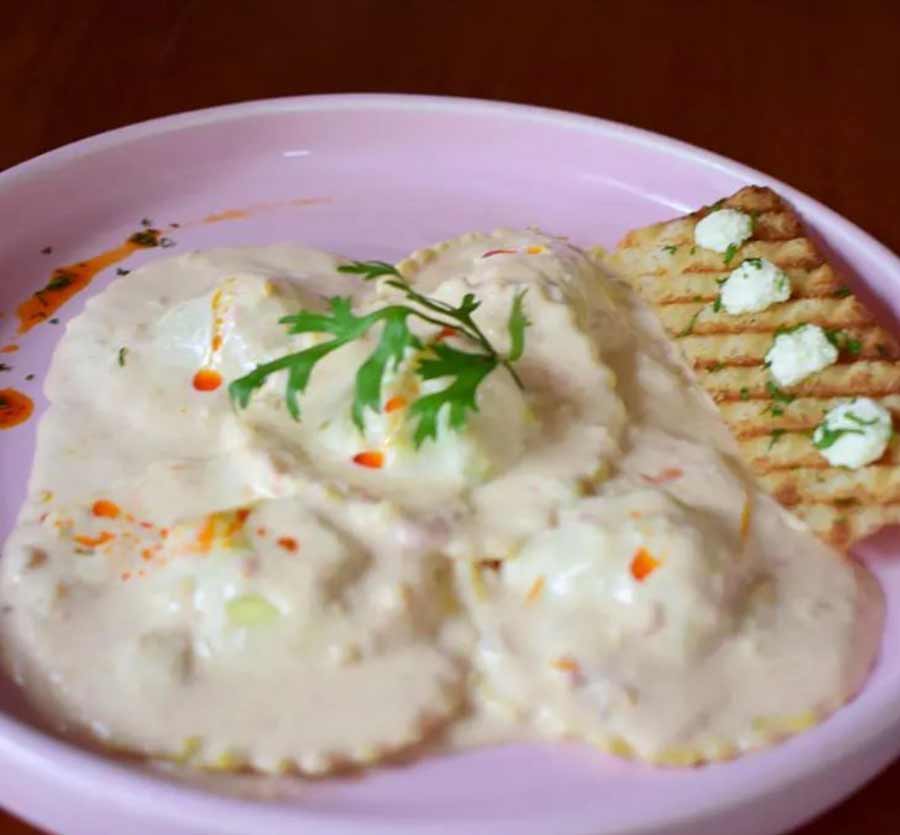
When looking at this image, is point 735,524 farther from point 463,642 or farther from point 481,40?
point 481,40

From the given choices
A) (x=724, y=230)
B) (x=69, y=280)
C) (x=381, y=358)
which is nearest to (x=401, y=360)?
(x=381, y=358)

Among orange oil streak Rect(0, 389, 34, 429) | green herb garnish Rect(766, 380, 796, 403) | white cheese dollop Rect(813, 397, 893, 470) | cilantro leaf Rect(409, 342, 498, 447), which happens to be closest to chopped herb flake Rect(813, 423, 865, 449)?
white cheese dollop Rect(813, 397, 893, 470)

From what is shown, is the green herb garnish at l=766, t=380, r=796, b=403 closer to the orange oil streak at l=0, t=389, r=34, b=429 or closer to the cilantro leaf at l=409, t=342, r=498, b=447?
the cilantro leaf at l=409, t=342, r=498, b=447

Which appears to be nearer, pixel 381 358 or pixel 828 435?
pixel 381 358

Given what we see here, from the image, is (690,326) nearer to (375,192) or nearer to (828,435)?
(828,435)

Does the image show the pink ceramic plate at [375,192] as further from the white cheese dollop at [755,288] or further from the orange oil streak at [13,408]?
the white cheese dollop at [755,288]

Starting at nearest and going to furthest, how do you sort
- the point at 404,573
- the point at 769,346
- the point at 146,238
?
the point at 404,573 < the point at 769,346 < the point at 146,238

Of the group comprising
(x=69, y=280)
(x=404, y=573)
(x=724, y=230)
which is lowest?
(x=404, y=573)

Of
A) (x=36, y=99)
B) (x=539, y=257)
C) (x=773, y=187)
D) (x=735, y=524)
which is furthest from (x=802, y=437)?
(x=36, y=99)
